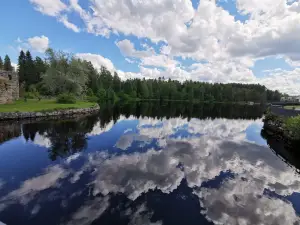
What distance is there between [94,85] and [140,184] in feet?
288

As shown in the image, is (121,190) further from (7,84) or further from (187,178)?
(7,84)

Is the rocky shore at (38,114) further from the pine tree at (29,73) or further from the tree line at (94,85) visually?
the pine tree at (29,73)

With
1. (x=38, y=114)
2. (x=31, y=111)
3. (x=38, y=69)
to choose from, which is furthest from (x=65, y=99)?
(x=38, y=69)

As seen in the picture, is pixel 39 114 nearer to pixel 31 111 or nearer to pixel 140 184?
pixel 31 111

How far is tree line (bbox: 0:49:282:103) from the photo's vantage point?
4831 cm

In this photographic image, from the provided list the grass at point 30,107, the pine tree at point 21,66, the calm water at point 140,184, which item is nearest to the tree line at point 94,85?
the pine tree at point 21,66

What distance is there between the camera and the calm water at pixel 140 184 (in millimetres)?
7043

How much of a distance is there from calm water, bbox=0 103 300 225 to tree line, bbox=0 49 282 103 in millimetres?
34357

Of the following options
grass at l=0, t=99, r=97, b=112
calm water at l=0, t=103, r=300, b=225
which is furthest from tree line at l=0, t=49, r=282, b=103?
calm water at l=0, t=103, r=300, b=225

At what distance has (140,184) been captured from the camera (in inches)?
370

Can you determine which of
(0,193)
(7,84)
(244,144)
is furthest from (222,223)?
(7,84)

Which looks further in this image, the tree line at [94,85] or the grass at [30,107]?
the tree line at [94,85]

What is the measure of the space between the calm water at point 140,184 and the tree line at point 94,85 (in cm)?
3436

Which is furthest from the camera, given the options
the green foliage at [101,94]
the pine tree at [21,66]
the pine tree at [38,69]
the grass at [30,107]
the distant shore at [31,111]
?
the green foliage at [101,94]
